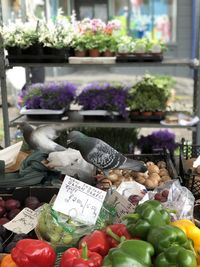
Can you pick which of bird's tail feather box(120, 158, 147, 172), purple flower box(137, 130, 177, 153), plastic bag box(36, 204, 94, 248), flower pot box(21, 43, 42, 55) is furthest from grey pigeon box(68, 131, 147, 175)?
purple flower box(137, 130, 177, 153)

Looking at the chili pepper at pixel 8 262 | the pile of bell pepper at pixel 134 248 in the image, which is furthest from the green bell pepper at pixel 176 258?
the chili pepper at pixel 8 262

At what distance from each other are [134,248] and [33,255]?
1.09 ft

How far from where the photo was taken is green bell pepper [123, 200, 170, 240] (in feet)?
5.16

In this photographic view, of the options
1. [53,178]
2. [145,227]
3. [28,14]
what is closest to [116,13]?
[28,14]

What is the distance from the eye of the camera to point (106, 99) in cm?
494

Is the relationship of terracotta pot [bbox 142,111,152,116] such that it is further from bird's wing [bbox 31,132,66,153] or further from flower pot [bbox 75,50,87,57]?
bird's wing [bbox 31,132,66,153]

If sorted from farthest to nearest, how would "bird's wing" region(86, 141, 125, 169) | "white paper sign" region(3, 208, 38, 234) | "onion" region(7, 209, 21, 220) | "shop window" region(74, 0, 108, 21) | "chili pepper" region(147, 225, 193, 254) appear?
"shop window" region(74, 0, 108, 21) < "bird's wing" region(86, 141, 125, 169) < "onion" region(7, 209, 21, 220) < "white paper sign" region(3, 208, 38, 234) < "chili pepper" region(147, 225, 193, 254)

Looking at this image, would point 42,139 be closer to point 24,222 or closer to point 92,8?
point 24,222

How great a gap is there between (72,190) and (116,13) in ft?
38.9

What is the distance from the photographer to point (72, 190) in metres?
1.98

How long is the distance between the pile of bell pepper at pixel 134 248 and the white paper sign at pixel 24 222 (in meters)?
0.53

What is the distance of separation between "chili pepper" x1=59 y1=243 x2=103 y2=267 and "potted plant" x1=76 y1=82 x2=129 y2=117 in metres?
3.52

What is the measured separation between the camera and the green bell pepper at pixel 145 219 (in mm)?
1574

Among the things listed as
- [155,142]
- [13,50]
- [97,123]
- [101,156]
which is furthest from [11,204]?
[155,142]
